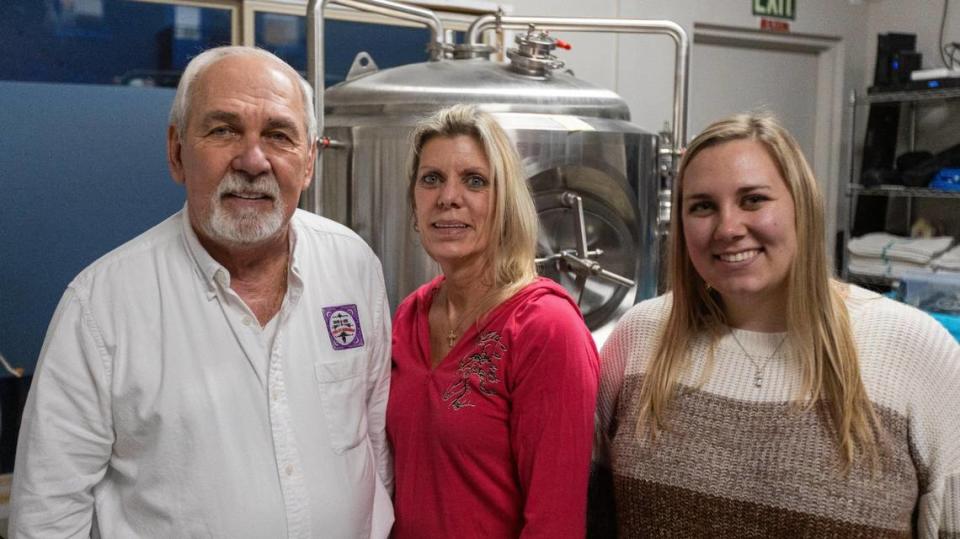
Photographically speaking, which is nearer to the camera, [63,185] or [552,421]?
[552,421]

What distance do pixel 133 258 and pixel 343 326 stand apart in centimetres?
34

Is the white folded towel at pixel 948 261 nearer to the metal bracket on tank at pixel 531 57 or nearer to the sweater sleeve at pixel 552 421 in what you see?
the metal bracket on tank at pixel 531 57

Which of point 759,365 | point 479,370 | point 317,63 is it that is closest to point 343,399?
point 479,370

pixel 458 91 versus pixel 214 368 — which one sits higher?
pixel 458 91

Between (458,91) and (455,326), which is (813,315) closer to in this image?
(455,326)

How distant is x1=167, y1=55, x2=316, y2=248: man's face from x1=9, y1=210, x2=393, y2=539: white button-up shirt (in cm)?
7

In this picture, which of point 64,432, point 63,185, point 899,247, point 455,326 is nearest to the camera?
point 64,432

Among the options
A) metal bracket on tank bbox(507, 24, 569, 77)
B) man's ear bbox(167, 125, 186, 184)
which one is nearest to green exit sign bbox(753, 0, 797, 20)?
metal bracket on tank bbox(507, 24, 569, 77)

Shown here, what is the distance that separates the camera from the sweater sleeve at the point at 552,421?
1.33 m

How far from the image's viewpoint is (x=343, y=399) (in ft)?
4.57

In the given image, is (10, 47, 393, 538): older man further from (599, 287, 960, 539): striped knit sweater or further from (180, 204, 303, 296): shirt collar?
(599, 287, 960, 539): striped knit sweater

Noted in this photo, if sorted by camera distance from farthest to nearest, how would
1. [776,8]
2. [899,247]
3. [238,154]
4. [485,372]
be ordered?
[776,8]
[899,247]
[485,372]
[238,154]

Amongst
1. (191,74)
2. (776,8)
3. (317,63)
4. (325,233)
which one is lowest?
(325,233)

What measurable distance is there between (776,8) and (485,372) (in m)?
3.75
